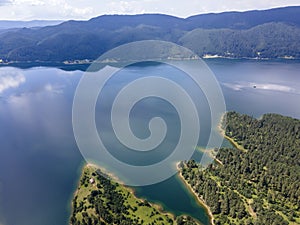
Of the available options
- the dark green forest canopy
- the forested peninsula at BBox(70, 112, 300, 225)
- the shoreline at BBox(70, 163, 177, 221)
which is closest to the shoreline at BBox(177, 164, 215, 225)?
the forested peninsula at BBox(70, 112, 300, 225)

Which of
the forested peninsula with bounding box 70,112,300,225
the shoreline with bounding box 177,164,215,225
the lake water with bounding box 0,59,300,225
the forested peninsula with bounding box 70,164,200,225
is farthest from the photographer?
the lake water with bounding box 0,59,300,225

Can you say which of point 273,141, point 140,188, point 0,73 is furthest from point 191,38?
point 140,188

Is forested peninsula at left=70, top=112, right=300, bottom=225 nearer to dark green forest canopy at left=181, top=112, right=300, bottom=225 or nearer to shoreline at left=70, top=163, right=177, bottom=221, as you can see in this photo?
dark green forest canopy at left=181, top=112, right=300, bottom=225

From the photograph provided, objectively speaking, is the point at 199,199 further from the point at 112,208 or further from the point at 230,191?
the point at 112,208

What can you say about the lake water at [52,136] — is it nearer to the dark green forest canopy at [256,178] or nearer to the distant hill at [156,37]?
the dark green forest canopy at [256,178]

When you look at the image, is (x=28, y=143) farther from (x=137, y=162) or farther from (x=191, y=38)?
(x=191, y=38)

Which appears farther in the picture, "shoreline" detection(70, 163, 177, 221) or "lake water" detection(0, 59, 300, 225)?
"lake water" detection(0, 59, 300, 225)

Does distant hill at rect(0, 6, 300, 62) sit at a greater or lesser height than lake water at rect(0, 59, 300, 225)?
greater

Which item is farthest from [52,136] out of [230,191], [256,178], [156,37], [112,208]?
[156,37]
